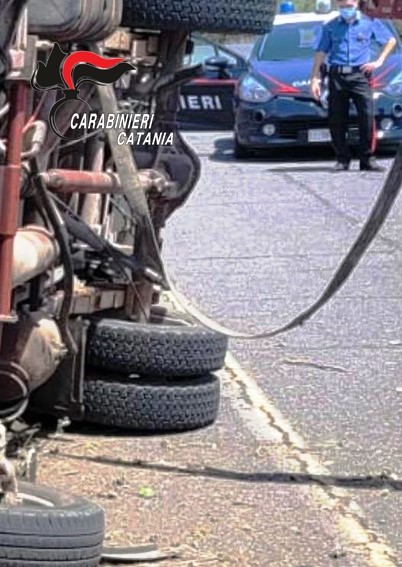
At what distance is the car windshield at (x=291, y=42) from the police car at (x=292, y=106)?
0.06 meters

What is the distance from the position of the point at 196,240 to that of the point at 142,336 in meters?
5.87

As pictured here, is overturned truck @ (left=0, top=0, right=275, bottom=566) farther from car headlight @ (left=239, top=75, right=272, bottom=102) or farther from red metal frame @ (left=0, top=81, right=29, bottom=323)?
car headlight @ (left=239, top=75, right=272, bottom=102)

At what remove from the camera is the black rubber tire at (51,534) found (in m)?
4.11

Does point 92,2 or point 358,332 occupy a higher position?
point 92,2

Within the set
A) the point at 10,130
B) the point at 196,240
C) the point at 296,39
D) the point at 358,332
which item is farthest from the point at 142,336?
the point at 296,39

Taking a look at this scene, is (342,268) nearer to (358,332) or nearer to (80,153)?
(80,153)

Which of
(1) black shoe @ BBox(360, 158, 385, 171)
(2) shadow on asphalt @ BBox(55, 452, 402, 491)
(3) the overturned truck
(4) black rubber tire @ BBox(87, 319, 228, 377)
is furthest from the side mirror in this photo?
(2) shadow on asphalt @ BBox(55, 452, 402, 491)

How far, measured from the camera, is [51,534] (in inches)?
164

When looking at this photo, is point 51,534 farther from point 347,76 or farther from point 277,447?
point 347,76

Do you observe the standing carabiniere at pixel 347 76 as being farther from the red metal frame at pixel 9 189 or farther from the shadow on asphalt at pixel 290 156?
the red metal frame at pixel 9 189

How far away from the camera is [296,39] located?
18891 millimetres

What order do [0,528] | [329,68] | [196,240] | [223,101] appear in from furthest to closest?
[223,101] → [329,68] → [196,240] → [0,528]

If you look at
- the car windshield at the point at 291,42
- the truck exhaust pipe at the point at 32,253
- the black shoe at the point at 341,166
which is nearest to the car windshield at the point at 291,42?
the car windshield at the point at 291,42

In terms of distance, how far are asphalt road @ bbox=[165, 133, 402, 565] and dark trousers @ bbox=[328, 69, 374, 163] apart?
0.32 metres
